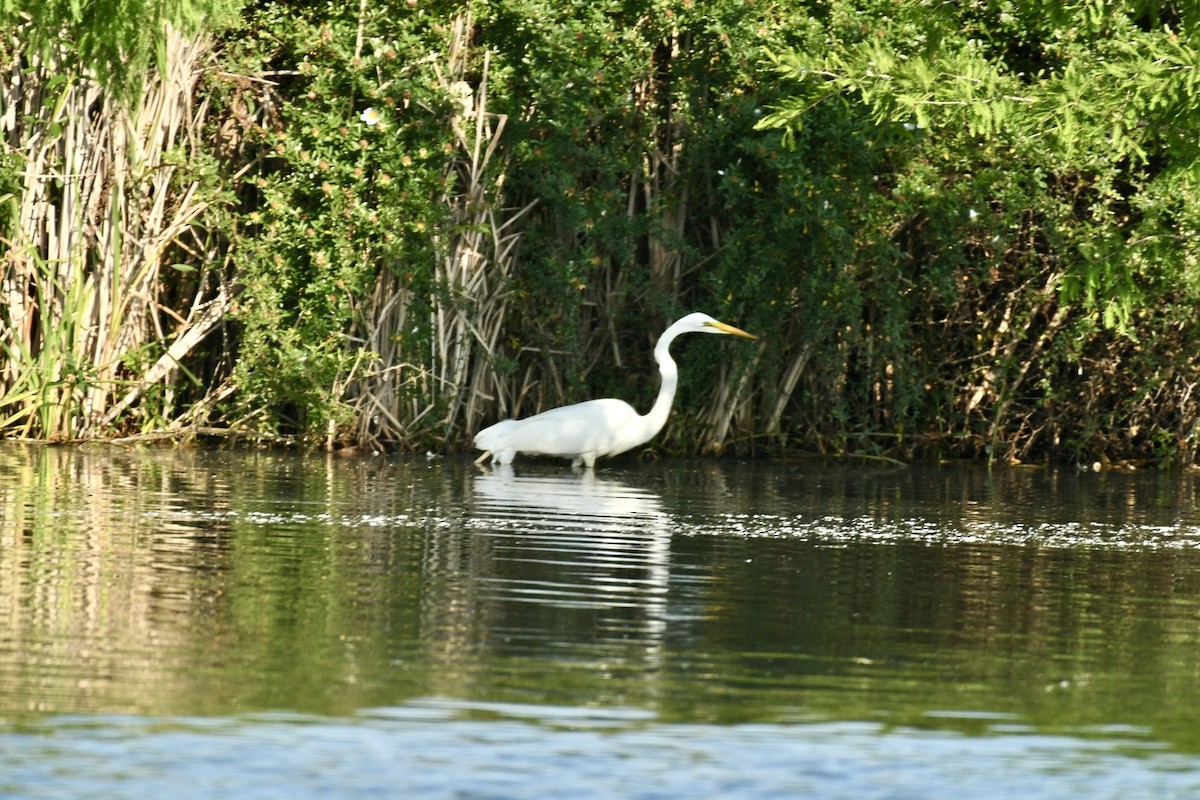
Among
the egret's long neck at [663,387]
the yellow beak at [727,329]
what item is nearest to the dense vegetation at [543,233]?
the yellow beak at [727,329]

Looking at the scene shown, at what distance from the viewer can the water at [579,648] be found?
4852mm

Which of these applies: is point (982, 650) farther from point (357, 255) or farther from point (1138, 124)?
point (357, 255)

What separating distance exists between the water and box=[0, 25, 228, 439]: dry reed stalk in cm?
317

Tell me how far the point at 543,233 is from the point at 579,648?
9.92 meters

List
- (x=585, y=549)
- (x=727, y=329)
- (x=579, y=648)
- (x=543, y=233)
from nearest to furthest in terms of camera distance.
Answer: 1. (x=579, y=648)
2. (x=585, y=549)
3. (x=727, y=329)
4. (x=543, y=233)

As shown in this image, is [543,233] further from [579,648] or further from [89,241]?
[579,648]

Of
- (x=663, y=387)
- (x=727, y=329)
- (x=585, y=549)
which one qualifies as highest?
(x=727, y=329)

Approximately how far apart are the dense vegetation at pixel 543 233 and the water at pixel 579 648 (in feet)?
11.9

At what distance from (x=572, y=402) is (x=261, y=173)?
3.06m

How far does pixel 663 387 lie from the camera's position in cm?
1544

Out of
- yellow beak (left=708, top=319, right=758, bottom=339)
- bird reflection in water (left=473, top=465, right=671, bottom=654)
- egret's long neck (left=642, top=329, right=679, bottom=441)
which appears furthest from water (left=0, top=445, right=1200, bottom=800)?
yellow beak (left=708, top=319, right=758, bottom=339)

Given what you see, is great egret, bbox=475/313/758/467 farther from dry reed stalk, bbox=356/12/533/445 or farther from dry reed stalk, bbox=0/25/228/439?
dry reed stalk, bbox=0/25/228/439

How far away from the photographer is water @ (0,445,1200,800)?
4852 mm

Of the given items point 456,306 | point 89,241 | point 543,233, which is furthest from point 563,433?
point 89,241
